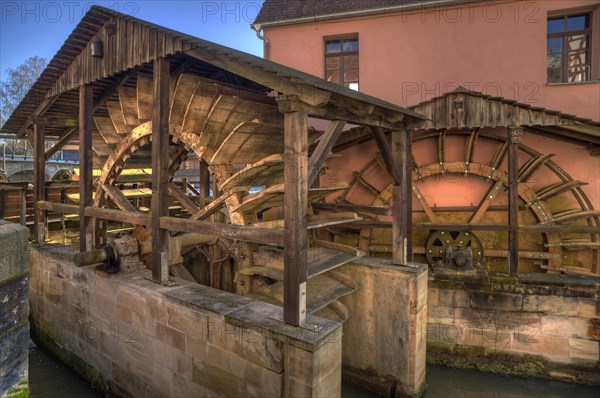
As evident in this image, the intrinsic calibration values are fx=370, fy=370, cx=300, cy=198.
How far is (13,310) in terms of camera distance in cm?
170

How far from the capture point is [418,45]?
8477mm

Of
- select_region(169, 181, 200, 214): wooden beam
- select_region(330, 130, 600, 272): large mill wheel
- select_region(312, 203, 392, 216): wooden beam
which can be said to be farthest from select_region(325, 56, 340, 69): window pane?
select_region(169, 181, 200, 214): wooden beam

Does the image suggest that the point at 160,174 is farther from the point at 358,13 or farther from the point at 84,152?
the point at 358,13

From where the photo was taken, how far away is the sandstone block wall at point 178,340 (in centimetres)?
332

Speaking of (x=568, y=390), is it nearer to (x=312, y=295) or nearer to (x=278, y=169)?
(x=312, y=295)

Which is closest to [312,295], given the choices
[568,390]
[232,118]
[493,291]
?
[232,118]

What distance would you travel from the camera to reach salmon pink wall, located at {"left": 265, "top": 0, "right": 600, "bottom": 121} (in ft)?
24.9

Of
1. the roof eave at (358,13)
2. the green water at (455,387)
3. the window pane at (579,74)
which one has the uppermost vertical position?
the roof eave at (358,13)

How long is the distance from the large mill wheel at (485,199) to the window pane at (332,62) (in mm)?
2703

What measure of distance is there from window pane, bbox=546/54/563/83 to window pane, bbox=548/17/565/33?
0.54 meters

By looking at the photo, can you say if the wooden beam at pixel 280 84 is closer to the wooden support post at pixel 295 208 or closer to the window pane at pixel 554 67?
the wooden support post at pixel 295 208

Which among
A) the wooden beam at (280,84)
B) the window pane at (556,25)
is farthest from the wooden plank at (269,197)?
the window pane at (556,25)

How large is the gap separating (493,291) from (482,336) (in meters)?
0.78

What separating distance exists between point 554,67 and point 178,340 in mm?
8935
